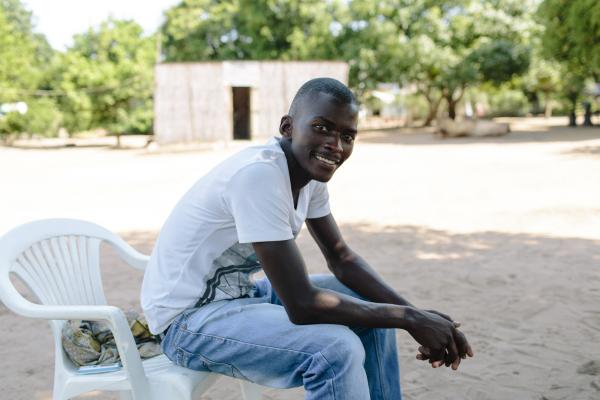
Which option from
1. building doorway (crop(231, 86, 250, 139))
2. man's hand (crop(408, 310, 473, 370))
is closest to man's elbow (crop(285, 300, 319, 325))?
man's hand (crop(408, 310, 473, 370))

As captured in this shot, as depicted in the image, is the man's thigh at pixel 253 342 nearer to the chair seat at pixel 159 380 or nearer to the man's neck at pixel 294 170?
the chair seat at pixel 159 380

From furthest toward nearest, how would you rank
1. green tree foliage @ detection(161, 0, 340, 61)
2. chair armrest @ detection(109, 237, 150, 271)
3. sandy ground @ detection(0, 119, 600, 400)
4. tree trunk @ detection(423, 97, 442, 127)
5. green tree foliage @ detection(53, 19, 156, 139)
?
tree trunk @ detection(423, 97, 442, 127)
green tree foliage @ detection(161, 0, 340, 61)
green tree foliage @ detection(53, 19, 156, 139)
sandy ground @ detection(0, 119, 600, 400)
chair armrest @ detection(109, 237, 150, 271)

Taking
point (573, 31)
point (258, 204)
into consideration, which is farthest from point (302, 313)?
point (573, 31)

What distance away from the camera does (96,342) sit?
7.18 ft

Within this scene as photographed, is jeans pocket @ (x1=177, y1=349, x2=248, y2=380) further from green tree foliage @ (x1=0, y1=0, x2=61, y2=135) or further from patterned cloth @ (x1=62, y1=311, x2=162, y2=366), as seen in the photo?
green tree foliage @ (x1=0, y1=0, x2=61, y2=135)

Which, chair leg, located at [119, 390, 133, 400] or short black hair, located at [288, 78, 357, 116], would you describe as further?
chair leg, located at [119, 390, 133, 400]

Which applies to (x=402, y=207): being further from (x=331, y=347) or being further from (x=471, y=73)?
(x=471, y=73)

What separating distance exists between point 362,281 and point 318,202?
1.08 ft

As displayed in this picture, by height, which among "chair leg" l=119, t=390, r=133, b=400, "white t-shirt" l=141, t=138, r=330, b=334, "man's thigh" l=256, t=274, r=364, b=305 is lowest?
"chair leg" l=119, t=390, r=133, b=400

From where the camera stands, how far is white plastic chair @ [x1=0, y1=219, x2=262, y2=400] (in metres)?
1.96

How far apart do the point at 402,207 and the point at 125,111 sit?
59.7 ft

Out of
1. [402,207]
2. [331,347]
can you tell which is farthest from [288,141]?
[402,207]

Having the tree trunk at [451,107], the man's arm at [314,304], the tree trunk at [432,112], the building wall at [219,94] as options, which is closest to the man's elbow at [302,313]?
the man's arm at [314,304]

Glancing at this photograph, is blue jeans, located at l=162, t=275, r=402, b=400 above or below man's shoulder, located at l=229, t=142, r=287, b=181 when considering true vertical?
below
